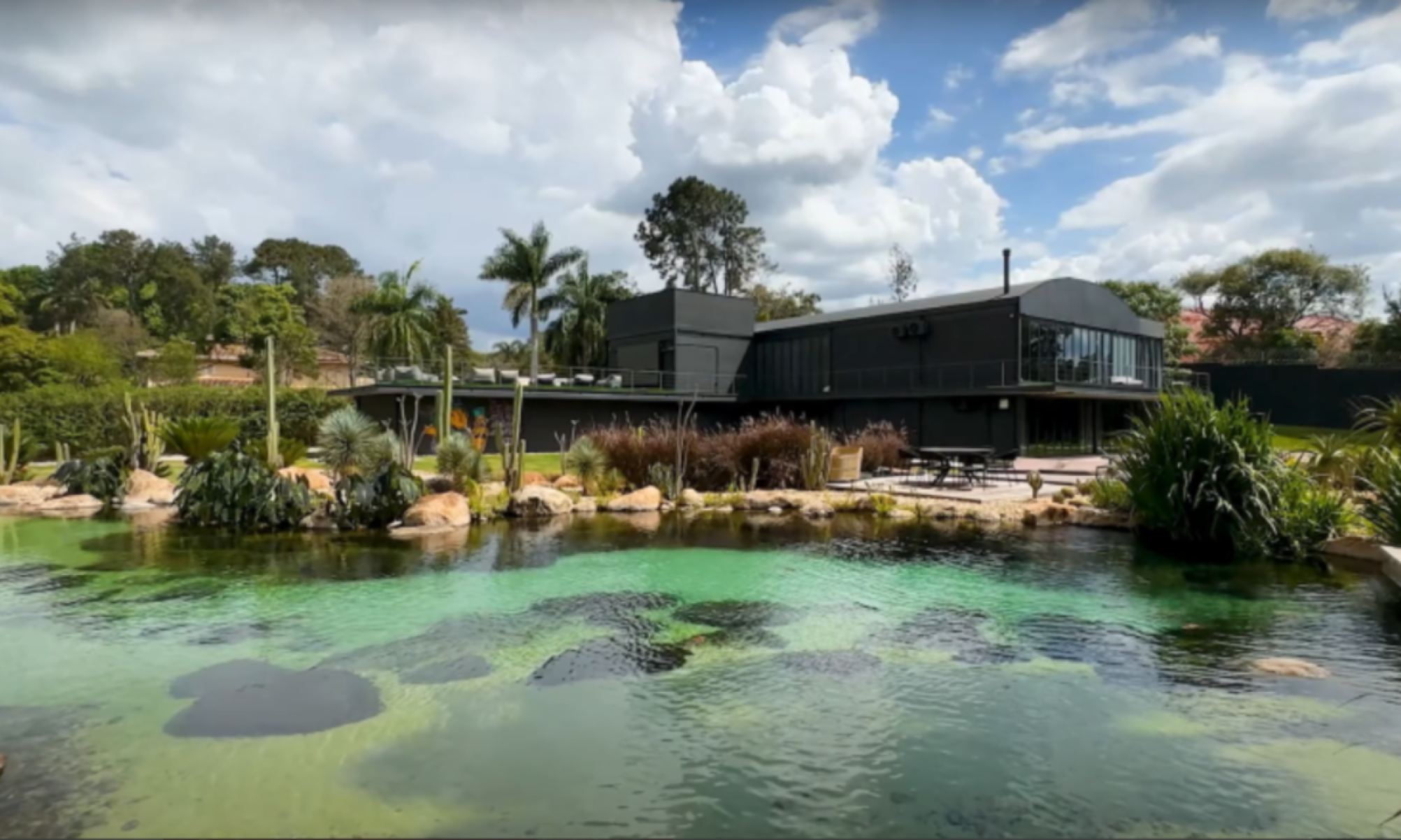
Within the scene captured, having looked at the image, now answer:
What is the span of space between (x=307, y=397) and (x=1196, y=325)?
194 feet

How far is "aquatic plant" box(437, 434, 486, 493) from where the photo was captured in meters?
14.7

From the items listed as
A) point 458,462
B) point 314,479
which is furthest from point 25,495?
point 458,462

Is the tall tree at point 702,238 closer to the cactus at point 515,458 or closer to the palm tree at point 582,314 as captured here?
the palm tree at point 582,314

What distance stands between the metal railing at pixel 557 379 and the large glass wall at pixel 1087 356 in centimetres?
1054

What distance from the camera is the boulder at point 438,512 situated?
12695 mm

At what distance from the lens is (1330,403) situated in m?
31.9

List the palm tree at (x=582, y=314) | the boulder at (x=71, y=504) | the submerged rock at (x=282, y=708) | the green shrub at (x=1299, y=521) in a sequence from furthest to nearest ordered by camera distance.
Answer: the palm tree at (x=582, y=314) → the boulder at (x=71, y=504) → the green shrub at (x=1299, y=521) → the submerged rock at (x=282, y=708)

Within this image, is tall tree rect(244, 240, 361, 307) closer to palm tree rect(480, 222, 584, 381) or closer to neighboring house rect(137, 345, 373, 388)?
neighboring house rect(137, 345, 373, 388)

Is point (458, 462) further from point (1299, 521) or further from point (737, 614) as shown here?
point (1299, 521)

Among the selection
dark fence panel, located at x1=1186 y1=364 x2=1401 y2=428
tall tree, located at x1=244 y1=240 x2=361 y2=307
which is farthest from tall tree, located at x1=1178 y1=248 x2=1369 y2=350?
tall tree, located at x1=244 y1=240 x2=361 y2=307

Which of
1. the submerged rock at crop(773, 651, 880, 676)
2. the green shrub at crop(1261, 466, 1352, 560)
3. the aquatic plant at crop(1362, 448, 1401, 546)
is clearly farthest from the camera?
the green shrub at crop(1261, 466, 1352, 560)

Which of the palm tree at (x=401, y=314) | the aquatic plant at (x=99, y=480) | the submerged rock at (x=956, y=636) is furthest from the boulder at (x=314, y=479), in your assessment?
the palm tree at (x=401, y=314)

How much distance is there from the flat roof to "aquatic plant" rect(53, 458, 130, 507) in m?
21.8

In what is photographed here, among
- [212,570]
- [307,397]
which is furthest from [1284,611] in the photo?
[307,397]
